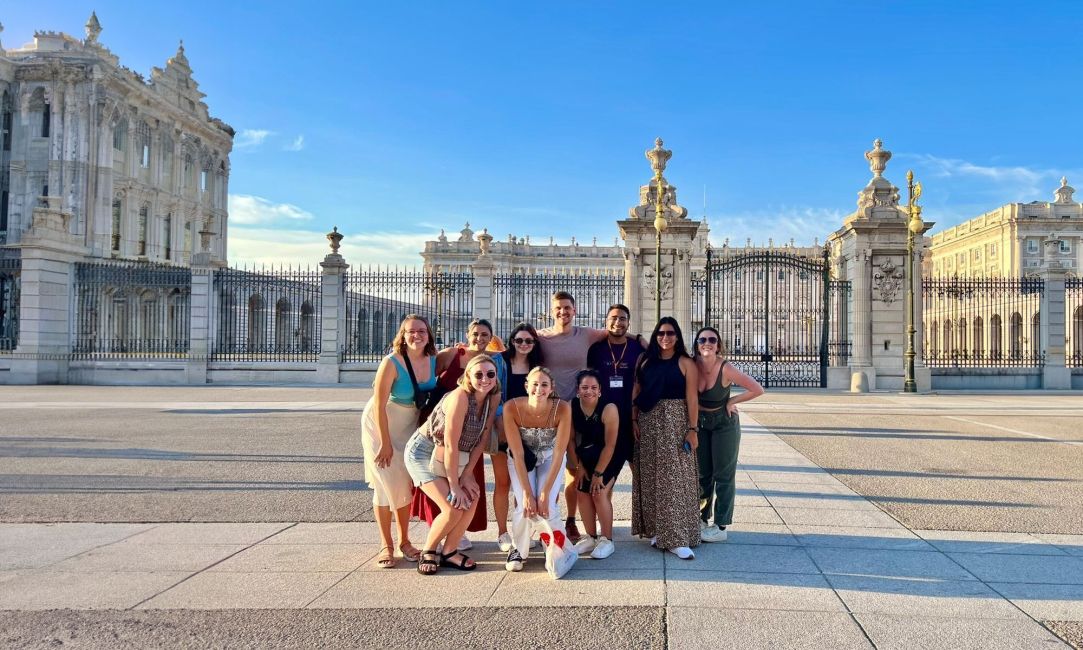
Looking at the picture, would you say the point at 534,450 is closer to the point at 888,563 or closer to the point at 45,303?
the point at 888,563

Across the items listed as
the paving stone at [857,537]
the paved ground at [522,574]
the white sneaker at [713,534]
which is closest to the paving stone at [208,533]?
the paved ground at [522,574]

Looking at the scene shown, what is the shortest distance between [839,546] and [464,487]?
2.82 metres

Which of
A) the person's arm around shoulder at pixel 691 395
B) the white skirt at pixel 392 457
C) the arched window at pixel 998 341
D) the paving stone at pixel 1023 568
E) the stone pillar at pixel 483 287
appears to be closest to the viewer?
the paving stone at pixel 1023 568

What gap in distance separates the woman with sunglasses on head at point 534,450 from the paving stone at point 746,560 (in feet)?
3.10

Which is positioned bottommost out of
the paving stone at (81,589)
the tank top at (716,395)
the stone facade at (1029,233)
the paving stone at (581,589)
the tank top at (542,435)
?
the paving stone at (81,589)

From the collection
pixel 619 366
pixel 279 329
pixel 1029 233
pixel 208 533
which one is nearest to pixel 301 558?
pixel 208 533

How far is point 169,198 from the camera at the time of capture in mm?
49688

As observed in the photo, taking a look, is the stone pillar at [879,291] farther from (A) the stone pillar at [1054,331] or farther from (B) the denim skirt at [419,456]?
(B) the denim skirt at [419,456]

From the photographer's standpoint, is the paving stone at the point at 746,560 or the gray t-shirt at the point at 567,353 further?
the gray t-shirt at the point at 567,353

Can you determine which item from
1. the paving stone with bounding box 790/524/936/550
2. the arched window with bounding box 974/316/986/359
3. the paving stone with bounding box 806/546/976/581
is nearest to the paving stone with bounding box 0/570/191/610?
the paving stone with bounding box 806/546/976/581

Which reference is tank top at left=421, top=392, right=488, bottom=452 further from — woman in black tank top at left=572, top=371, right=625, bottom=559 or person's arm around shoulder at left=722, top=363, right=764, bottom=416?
person's arm around shoulder at left=722, top=363, right=764, bottom=416

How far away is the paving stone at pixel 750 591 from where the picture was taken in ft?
14.2

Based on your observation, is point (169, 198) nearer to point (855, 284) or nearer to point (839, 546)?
point (855, 284)

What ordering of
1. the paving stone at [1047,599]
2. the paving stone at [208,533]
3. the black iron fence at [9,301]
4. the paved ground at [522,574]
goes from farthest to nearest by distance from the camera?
the black iron fence at [9,301] < the paving stone at [208,533] < the paving stone at [1047,599] < the paved ground at [522,574]
